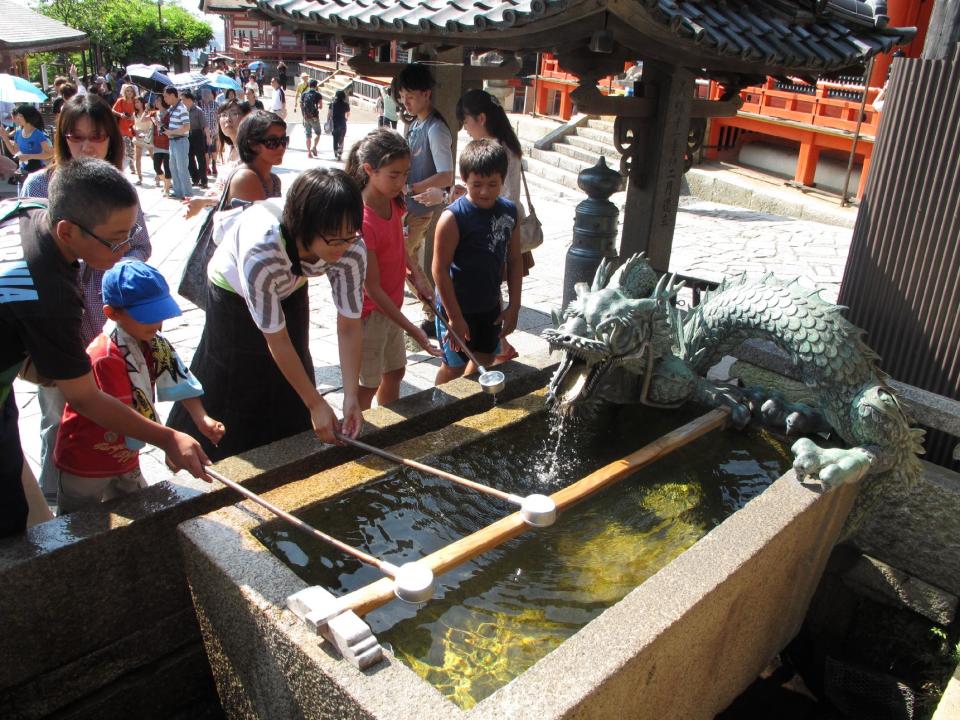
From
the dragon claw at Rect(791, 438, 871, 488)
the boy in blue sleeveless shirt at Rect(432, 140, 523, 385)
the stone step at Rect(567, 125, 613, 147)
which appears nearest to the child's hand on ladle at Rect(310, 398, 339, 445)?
the boy in blue sleeveless shirt at Rect(432, 140, 523, 385)

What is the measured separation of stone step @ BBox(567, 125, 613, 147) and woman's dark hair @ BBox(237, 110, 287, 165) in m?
12.3

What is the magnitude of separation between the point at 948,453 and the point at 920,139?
58.7 inches

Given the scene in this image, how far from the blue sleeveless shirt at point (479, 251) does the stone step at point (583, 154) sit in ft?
35.3

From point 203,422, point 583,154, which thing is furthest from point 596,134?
point 203,422

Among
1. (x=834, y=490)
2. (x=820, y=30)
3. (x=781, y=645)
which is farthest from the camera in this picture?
(x=820, y=30)

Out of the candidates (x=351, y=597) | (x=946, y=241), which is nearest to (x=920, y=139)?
(x=946, y=241)

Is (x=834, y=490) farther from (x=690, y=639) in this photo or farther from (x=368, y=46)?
(x=368, y=46)

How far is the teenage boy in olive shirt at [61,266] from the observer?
6.48ft

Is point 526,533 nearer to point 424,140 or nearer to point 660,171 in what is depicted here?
point 660,171

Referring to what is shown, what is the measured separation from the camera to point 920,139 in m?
3.45

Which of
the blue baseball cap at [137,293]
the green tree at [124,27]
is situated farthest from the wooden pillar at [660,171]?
the green tree at [124,27]

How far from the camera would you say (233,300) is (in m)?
2.76

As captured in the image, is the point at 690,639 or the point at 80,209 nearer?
the point at 80,209

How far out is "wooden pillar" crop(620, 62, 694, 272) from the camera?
16.0 ft
